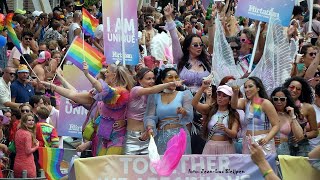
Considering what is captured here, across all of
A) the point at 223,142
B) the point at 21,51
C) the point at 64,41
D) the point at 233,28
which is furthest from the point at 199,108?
the point at 64,41

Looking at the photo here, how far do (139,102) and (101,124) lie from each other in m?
0.52

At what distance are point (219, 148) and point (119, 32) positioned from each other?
229cm

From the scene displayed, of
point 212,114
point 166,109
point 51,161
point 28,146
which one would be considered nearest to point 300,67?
point 212,114

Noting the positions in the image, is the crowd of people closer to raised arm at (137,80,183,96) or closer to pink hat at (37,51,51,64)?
raised arm at (137,80,183,96)

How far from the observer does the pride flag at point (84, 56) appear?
14625 millimetres

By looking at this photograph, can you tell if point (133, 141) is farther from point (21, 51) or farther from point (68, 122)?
point (21, 51)

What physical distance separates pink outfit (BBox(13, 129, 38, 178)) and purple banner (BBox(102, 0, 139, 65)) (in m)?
1.78

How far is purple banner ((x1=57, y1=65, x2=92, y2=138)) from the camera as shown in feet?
50.3

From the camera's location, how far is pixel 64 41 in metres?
22.2

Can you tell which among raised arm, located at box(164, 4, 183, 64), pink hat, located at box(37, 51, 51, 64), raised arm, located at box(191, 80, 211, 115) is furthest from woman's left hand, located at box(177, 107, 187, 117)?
pink hat, located at box(37, 51, 51, 64)

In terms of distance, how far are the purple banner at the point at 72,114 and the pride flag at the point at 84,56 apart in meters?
0.42

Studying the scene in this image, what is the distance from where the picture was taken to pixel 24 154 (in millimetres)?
14867

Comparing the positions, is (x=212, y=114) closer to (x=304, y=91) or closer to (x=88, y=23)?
(x=304, y=91)

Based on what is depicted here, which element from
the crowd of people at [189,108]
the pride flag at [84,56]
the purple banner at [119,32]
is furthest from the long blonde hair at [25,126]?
the purple banner at [119,32]
